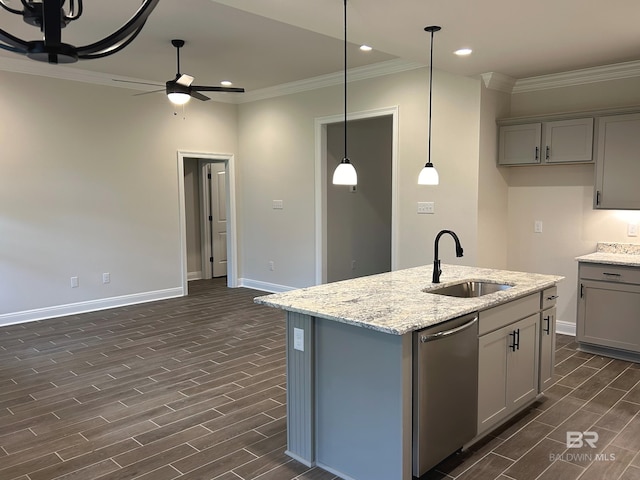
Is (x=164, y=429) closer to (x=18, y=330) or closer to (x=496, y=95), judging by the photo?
(x=18, y=330)

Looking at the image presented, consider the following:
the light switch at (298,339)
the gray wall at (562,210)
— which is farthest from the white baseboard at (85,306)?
the gray wall at (562,210)

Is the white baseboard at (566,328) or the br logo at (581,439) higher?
the white baseboard at (566,328)

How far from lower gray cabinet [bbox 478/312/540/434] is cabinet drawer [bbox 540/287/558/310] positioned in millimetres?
103

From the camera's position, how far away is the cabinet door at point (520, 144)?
15.8 ft

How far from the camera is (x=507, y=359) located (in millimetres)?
2938

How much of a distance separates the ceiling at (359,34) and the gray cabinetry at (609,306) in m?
1.92

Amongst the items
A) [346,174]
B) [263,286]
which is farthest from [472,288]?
[263,286]

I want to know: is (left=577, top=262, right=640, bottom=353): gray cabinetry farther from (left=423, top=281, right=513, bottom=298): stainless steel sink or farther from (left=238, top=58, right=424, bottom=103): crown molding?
(left=238, top=58, right=424, bottom=103): crown molding

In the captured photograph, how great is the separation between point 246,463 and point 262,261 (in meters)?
4.86

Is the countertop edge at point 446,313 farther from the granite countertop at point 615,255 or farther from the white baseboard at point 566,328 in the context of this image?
the white baseboard at point 566,328

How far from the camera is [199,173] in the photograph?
27.9 ft

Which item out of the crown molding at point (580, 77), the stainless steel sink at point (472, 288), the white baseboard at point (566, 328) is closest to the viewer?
the stainless steel sink at point (472, 288)

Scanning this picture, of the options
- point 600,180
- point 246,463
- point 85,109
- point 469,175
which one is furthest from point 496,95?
point 85,109

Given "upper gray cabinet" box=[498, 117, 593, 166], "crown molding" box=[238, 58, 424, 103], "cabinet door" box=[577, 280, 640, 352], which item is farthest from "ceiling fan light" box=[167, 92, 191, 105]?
"cabinet door" box=[577, 280, 640, 352]
